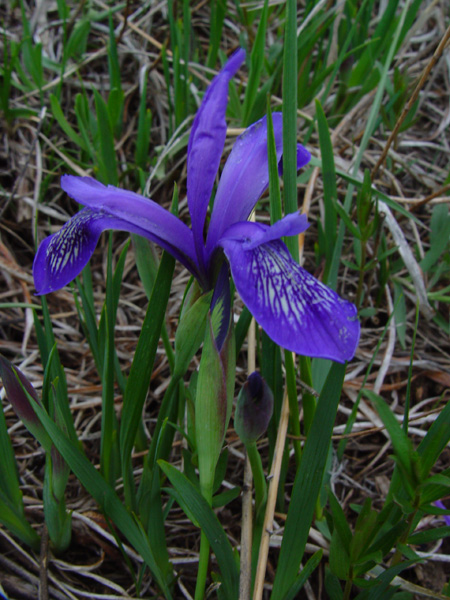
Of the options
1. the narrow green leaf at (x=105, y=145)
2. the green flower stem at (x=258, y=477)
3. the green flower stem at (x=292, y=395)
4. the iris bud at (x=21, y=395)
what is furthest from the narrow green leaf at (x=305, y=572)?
the narrow green leaf at (x=105, y=145)

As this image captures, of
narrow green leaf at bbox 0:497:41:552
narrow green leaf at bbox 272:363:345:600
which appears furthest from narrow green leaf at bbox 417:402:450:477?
narrow green leaf at bbox 0:497:41:552

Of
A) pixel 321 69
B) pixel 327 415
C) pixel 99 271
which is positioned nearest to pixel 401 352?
pixel 327 415

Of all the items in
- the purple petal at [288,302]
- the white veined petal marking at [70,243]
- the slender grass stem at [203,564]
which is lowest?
the slender grass stem at [203,564]

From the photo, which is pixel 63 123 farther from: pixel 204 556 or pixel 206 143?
pixel 204 556

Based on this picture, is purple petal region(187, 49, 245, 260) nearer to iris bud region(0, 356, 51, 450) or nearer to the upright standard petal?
the upright standard petal

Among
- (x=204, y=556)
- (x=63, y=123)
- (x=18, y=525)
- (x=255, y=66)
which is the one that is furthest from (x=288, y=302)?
(x=63, y=123)

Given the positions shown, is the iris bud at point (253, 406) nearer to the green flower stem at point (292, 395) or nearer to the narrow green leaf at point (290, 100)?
the green flower stem at point (292, 395)
